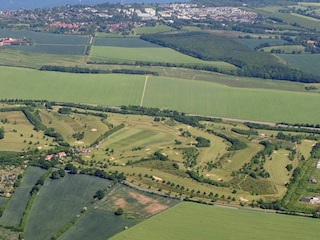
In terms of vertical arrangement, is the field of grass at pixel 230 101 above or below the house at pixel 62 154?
above

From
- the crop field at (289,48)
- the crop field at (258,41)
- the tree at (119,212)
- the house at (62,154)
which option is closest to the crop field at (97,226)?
the tree at (119,212)

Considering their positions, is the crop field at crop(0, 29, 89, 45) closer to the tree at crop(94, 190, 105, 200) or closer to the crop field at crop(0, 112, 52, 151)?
the crop field at crop(0, 112, 52, 151)

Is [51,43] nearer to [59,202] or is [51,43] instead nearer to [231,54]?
[231,54]

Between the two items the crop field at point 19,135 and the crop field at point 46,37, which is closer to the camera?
the crop field at point 19,135

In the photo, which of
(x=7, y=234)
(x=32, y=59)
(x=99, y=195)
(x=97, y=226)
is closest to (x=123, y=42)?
(x=32, y=59)

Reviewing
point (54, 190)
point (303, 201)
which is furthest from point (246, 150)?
point (54, 190)

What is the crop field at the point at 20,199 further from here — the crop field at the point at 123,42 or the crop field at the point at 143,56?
the crop field at the point at 123,42

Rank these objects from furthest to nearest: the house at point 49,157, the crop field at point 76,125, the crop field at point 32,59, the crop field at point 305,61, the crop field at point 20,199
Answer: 1. the crop field at point 305,61
2. the crop field at point 32,59
3. the crop field at point 76,125
4. the house at point 49,157
5. the crop field at point 20,199

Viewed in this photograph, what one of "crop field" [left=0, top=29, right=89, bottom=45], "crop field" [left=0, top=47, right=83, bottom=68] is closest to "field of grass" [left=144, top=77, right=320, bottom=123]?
"crop field" [left=0, top=47, right=83, bottom=68]
